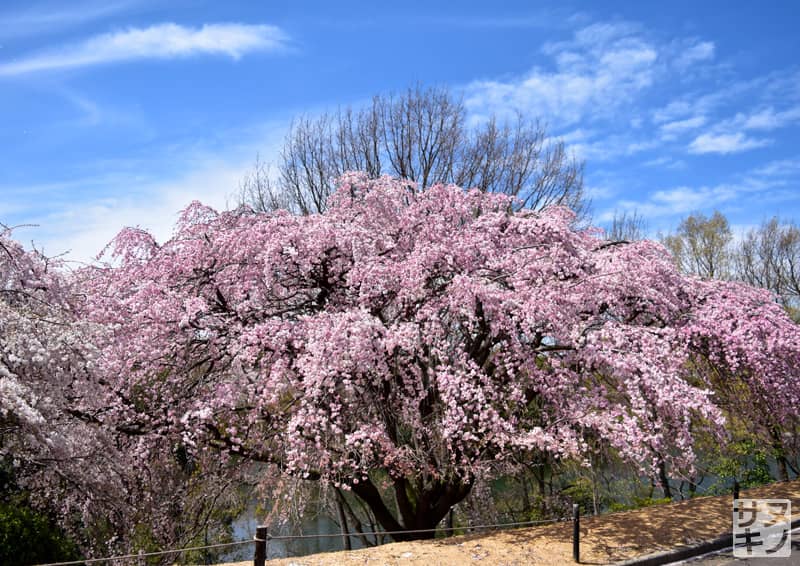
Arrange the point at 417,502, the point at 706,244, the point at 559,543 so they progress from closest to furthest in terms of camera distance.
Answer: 1. the point at 559,543
2. the point at 417,502
3. the point at 706,244

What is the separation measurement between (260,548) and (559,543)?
4.61 m

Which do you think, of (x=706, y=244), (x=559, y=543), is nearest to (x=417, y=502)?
(x=559, y=543)

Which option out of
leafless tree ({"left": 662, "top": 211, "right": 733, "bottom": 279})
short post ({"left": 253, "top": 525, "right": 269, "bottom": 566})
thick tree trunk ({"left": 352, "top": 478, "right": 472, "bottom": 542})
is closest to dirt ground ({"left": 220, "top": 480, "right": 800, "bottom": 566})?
short post ({"left": 253, "top": 525, "right": 269, "bottom": 566})

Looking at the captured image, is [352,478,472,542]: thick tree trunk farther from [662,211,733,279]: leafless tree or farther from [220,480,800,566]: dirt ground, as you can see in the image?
[662,211,733,279]: leafless tree

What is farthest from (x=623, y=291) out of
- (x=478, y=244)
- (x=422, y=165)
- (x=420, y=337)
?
(x=422, y=165)

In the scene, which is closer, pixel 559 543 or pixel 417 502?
pixel 559 543

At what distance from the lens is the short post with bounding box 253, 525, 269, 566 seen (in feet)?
22.4

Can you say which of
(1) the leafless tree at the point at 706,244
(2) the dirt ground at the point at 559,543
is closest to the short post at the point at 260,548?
(2) the dirt ground at the point at 559,543

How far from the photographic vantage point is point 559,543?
30.5 feet

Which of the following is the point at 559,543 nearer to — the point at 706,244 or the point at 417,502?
the point at 417,502

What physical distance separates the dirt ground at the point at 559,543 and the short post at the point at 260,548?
4.62ft

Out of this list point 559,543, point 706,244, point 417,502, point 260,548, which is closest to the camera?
point 260,548

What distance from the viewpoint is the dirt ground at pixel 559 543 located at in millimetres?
8477

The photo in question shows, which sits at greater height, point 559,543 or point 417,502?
point 417,502
